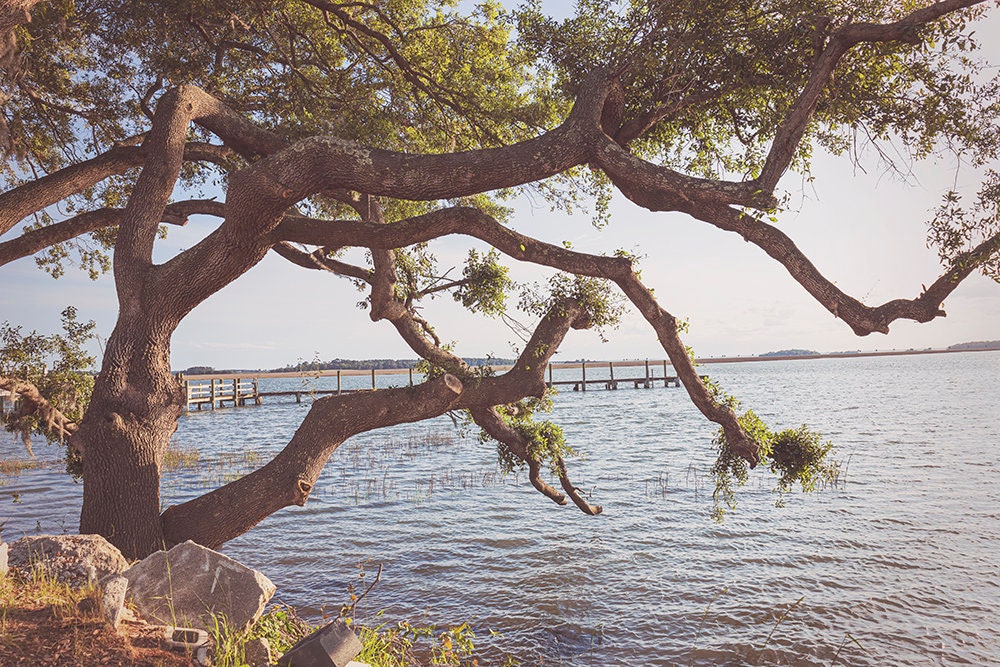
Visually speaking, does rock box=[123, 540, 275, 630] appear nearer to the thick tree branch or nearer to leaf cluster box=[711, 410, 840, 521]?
the thick tree branch

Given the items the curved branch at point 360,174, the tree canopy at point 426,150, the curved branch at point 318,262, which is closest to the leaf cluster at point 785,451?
the tree canopy at point 426,150

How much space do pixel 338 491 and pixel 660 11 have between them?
602 inches

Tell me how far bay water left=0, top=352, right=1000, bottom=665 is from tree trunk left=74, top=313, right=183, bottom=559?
218 centimetres

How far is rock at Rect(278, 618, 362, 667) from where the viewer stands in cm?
363

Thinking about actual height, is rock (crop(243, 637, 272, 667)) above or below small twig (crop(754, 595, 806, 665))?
above

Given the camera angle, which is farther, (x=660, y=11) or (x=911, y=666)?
(x=911, y=666)

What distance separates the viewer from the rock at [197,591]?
169 inches

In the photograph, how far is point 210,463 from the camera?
2353 cm


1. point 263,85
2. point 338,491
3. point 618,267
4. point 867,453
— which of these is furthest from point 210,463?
point 867,453

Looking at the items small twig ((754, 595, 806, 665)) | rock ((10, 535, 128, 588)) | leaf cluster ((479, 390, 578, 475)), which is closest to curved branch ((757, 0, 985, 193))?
small twig ((754, 595, 806, 665))

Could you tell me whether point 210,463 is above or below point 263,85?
below

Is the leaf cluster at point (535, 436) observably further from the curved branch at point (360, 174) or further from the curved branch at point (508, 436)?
the curved branch at point (360, 174)

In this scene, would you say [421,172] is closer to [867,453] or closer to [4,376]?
[4,376]

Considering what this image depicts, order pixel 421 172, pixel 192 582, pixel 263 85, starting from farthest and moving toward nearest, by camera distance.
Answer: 1. pixel 263 85
2. pixel 421 172
3. pixel 192 582
